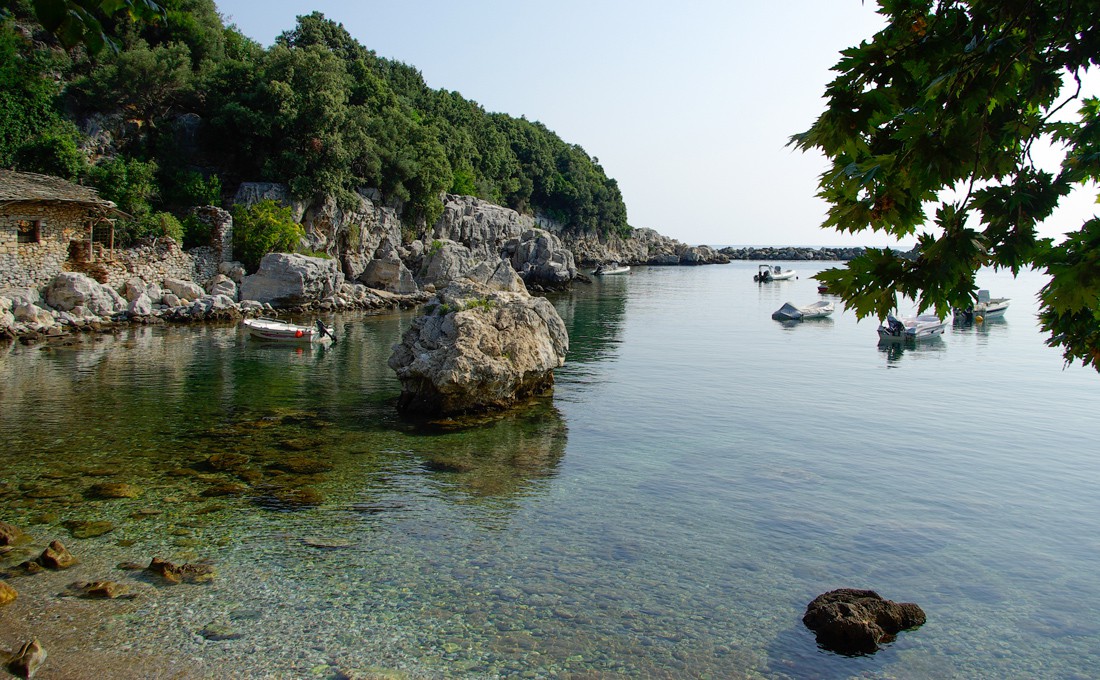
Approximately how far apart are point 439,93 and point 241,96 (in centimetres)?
4982

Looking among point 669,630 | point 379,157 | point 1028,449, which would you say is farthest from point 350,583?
point 379,157

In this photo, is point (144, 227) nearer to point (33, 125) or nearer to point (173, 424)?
point (33, 125)

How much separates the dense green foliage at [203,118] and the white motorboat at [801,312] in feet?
112

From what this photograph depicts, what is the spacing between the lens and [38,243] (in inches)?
1485

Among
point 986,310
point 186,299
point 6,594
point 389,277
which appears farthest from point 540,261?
point 6,594

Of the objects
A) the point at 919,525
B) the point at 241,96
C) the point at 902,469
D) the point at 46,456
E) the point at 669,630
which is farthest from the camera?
the point at 241,96

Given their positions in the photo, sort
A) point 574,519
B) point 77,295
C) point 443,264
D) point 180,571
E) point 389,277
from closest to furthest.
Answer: point 180,571, point 574,519, point 77,295, point 389,277, point 443,264

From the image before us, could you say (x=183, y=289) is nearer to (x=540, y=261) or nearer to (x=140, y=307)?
(x=140, y=307)

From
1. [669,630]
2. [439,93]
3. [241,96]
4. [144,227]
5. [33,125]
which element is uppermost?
[439,93]

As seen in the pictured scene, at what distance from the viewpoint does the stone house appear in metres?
36.2

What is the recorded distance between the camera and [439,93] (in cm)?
10062

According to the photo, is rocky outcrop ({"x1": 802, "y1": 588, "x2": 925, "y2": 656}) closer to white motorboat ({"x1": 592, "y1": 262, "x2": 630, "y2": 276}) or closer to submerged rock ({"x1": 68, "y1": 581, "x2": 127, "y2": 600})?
submerged rock ({"x1": 68, "y1": 581, "x2": 127, "y2": 600})

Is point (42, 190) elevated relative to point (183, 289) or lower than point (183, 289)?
elevated

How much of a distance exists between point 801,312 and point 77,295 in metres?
46.0
